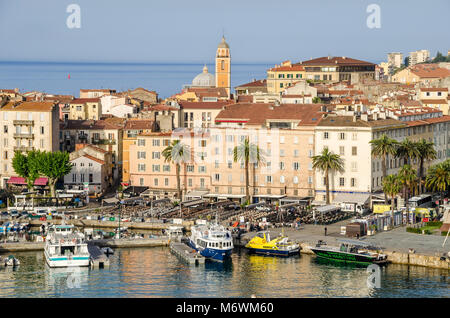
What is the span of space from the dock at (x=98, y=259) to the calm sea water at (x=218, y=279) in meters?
0.58

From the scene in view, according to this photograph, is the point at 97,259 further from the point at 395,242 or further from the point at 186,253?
the point at 395,242

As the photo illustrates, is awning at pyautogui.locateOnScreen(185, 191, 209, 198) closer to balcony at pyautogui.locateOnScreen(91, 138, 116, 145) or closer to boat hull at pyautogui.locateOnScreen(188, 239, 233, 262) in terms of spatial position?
balcony at pyautogui.locateOnScreen(91, 138, 116, 145)

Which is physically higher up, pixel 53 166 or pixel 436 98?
pixel 436 98

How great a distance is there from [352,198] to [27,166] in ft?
84.5

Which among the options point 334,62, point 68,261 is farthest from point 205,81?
point 68,261

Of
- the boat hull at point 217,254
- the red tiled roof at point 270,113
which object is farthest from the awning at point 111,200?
the boat hull at point 217,254

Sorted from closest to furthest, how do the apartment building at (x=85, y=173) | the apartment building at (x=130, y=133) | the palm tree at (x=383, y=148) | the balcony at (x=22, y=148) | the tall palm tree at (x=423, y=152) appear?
the palm tree at (x=383, y=148) → the tall palm tree at (x=423, y=152) → the apartment building at (x=85, y=173) → the apartment building at (x=130, y=133) → the balcony at (x=22, y=148)

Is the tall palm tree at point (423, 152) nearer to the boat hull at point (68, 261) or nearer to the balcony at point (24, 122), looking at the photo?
the boat hull at point (68, 261)

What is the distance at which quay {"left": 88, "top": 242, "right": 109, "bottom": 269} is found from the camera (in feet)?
205

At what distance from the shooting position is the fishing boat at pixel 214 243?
212ft

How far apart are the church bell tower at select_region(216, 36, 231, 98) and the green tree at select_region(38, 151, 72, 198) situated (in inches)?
2695

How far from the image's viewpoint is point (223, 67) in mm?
153125

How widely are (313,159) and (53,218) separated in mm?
19193
